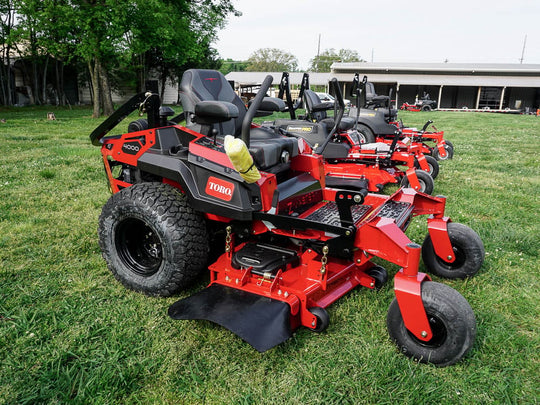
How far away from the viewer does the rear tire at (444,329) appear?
2172 mm

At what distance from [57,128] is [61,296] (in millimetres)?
11872

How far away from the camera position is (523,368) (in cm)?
231

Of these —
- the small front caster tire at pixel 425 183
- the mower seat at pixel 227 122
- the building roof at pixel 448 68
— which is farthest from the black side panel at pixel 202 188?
the building roof at pixel 448 68

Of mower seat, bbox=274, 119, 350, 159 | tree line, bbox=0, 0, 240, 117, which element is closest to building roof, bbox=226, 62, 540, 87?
tree line, bbox=0, 0, 240, 117

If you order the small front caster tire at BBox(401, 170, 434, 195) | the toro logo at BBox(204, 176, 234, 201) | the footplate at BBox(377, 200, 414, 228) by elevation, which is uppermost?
the toro logo at BBox(204, 176, 234, 201)

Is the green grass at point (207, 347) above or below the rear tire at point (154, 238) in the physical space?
below

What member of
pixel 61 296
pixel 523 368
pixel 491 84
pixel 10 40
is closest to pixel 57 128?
pixel 10 40

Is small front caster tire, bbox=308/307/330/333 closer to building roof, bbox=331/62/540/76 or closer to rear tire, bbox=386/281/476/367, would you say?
rear tire, bbox=386/281/476/367

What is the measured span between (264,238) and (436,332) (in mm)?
1345

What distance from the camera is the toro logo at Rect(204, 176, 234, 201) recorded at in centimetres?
273

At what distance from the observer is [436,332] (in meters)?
2.29

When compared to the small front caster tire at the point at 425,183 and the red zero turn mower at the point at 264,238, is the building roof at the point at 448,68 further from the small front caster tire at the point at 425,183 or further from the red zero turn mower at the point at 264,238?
the red zero turn mower at the point at 264,238

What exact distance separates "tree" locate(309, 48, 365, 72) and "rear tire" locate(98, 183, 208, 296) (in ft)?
240

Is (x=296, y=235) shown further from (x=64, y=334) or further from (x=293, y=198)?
(x=64, y=334)
